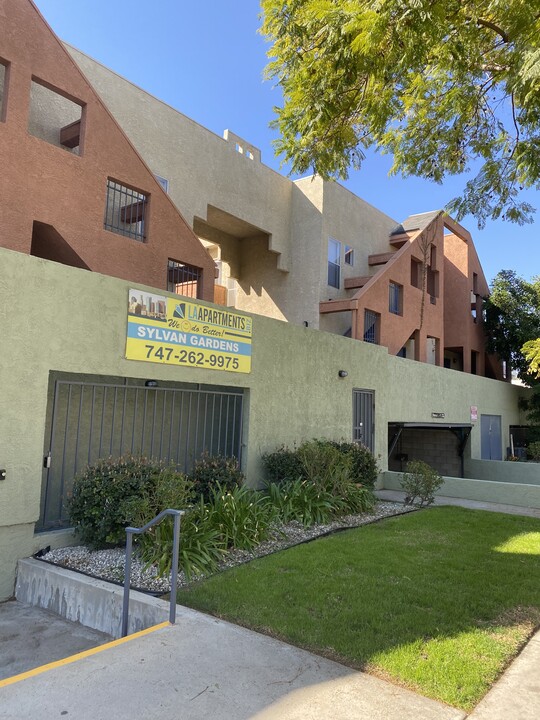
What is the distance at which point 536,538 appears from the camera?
7.93 metres

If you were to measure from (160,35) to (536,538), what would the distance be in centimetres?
1018

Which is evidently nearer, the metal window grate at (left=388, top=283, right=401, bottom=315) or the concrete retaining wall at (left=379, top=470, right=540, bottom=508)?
the concrete retaining wall at (left=379, top=470, right=540, bottom=508)

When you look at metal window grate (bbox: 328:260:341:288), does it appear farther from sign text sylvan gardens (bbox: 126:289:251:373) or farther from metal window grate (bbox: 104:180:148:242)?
sign text sylvan gardens (bbox: 126:289:251:373)

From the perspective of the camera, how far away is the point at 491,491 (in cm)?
1177

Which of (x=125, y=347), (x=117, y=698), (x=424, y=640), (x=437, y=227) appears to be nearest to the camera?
(x=117, y=698)

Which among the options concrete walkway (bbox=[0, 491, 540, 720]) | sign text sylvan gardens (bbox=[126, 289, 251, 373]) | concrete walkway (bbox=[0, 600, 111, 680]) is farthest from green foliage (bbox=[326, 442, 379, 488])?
concrete walkway (bbox=[0, 491, 540, 720])

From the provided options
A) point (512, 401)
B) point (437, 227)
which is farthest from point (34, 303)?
point (512, 401)

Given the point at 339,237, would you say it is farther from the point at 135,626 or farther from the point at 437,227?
the point at 135,626

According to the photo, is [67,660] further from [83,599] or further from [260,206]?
[260,206]

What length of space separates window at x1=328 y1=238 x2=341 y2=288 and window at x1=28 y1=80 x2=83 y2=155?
982 centimetres

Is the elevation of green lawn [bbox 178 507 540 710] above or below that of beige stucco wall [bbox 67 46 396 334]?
below

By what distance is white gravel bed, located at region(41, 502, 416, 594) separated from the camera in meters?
5.57

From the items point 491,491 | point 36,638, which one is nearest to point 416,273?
point 491,491

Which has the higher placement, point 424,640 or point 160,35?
point 160,35
